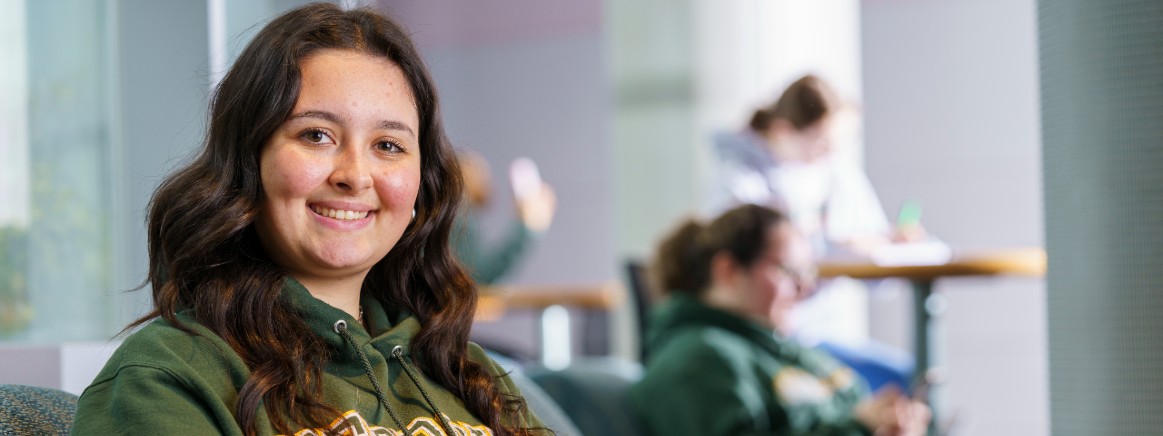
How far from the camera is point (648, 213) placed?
4.54m

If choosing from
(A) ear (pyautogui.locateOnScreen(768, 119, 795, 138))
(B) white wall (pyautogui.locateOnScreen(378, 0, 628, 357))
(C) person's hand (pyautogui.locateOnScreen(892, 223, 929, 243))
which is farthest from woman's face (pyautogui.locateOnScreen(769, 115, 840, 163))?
(B) white wall (pyautogui.locateOnScreen(378, 0, 628, 357))

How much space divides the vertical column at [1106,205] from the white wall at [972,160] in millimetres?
4340

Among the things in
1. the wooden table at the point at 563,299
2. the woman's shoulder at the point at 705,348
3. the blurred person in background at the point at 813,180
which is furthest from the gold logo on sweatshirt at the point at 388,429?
the wooden table at the point at 563,299

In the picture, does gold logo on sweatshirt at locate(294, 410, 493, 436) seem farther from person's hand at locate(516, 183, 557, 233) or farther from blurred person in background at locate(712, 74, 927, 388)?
person's hand at locate(516, 183, 557, 233)

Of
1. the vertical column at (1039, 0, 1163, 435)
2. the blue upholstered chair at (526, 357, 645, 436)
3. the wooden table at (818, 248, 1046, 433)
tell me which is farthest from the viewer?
the wooden table at (818, 248, 1046, 433)

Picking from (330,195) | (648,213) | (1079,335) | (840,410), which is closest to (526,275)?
(648,213)

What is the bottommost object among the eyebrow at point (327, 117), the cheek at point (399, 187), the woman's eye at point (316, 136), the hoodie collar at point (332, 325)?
the hoodie collar at point (332, 325)

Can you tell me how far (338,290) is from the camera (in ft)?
4.09

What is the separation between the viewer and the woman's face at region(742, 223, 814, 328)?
277 cm

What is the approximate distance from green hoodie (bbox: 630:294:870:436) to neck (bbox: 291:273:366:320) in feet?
3.48

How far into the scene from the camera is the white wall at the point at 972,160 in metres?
6.14

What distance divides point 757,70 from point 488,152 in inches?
143

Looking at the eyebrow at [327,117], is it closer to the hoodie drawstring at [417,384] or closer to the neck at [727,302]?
the hoodie drawstring at [417,384]

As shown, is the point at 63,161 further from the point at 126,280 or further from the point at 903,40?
the point at 903,40
